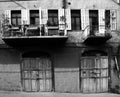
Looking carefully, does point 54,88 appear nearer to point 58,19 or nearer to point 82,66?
point 82,66

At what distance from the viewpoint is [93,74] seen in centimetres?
1509

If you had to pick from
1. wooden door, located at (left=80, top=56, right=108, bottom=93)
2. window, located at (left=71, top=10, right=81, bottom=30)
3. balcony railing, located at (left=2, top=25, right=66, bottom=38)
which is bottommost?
wooden door, located at (left=80, top=56, right=108, bottom=93)

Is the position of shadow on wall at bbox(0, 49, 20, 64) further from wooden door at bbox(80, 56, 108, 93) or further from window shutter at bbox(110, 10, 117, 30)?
window shutter at bbox(110, 10, 117, 30)

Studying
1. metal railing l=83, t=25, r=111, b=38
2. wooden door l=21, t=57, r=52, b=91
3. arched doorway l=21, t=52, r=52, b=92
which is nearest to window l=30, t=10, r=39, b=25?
arched doorway l=21, t=52, r=52, b=92

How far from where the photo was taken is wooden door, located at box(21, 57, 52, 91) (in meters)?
14.8

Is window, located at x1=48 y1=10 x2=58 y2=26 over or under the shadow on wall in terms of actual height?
over

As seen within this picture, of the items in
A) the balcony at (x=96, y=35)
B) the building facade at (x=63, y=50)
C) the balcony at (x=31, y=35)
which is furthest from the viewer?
the building facade at (x=63, y=50)

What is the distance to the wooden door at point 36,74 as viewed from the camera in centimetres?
1484

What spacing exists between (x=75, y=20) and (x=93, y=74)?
4.64 metres

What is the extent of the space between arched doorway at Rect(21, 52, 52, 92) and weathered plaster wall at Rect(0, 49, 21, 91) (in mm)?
464

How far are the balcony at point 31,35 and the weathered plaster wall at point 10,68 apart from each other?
0.83 m

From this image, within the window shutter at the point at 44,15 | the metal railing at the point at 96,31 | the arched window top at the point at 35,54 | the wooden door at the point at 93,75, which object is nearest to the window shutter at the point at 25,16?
the window shutter at the point at 44,15

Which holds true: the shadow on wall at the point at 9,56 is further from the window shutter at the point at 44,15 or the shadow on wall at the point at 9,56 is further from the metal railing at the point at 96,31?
the metal railing at the point at 96,31

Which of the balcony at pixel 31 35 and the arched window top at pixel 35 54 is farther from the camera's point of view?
the arched window top at pixel 35 54
